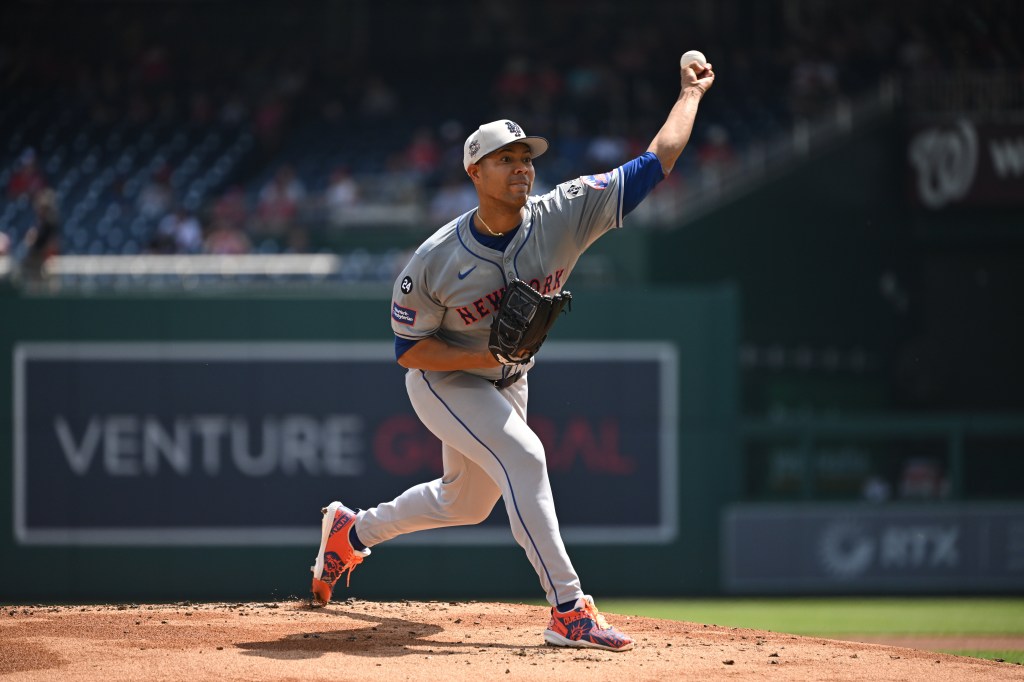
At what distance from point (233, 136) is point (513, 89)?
10.9ft

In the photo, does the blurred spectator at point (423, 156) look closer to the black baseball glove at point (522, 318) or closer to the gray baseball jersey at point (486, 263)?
the gray baseball jersey at point (486, 263)

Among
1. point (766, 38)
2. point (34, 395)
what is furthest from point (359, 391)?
point (766, 38)

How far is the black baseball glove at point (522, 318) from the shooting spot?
15.4 feet

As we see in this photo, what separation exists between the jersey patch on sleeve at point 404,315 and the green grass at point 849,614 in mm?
4798

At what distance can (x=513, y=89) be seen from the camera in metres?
17.3

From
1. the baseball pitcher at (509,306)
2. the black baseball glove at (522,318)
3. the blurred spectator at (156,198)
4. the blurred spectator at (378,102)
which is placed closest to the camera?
the black baseball glove at (522,318)

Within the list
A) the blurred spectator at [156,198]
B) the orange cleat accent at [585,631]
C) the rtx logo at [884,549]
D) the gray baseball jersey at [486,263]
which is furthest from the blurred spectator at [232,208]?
the orange cleat accent at [585,631]

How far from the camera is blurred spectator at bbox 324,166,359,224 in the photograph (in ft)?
44.9

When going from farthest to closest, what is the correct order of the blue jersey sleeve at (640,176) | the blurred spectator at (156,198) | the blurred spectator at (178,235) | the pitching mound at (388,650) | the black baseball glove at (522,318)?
1. the blurred spectator at (156,198)
2. the blurred spectator at (178,235)
3. the blue jersey sleeve at (640,176)
4. the black baseball glove at (522,318)
5. the pitching mound at (388,650)

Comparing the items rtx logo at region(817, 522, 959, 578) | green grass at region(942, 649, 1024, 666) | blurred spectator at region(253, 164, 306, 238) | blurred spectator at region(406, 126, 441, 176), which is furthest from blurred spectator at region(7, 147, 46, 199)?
green grass at region(942, 649, 1024, 666)

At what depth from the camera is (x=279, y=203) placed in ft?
46.8

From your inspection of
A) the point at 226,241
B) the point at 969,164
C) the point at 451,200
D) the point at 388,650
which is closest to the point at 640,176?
the point at 388,650

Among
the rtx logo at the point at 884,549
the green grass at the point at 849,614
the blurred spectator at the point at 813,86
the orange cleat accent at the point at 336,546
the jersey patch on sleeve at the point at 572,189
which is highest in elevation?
the blurred spectator at the point at 813,86

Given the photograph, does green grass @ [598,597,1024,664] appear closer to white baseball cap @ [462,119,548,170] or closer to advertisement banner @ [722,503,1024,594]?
advertisement banner @ [722,503,1024,594]
